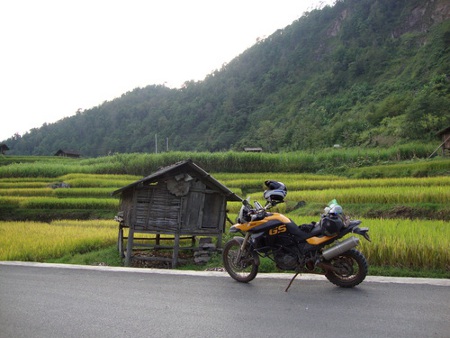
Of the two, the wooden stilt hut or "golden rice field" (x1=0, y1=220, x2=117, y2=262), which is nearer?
the wooden stilt hut

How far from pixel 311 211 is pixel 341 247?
10668 mm

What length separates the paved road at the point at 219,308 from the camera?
4215 millimetres

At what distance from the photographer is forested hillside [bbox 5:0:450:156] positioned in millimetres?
53000

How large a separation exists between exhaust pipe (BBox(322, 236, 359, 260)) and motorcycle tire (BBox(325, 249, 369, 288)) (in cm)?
16

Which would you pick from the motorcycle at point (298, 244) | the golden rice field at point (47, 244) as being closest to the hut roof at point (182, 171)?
the golden rice field at point (47, 244)

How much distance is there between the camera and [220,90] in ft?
343

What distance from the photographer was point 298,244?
6.11 m

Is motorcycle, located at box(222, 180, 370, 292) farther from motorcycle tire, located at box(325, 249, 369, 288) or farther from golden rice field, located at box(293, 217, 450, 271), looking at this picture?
golden rice field, located at box(293, 217, 450, 271)

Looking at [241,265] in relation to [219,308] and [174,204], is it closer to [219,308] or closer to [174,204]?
[219,308]

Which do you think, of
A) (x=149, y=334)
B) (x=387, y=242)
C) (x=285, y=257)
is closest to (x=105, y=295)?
(x=149, y=334)

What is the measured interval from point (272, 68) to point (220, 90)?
587 inches

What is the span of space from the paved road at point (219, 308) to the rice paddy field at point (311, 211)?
1380mm

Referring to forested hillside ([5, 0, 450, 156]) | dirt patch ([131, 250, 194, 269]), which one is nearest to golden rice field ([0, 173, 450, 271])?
dirt patch ([131, 250, 194, 269])

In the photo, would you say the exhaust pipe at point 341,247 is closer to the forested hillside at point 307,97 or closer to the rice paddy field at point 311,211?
the rice paddy field at point 311,211
